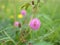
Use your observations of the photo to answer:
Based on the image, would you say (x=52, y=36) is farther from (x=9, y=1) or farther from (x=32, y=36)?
(x=9, y=1)

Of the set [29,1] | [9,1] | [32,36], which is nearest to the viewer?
[29,1]

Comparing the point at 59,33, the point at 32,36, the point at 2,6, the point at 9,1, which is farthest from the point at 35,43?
the point at 9,1

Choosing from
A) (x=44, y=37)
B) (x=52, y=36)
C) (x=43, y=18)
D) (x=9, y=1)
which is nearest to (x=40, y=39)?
(x=44, y=37)

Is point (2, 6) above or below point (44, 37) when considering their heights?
above

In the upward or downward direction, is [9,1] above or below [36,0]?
above

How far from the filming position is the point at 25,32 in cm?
192

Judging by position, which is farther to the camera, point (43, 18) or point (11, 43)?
point (43, 18)

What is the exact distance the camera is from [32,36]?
2141mm

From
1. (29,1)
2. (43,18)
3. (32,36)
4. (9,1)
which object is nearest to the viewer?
(29,1)

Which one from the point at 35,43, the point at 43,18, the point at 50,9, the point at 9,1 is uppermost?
the point at 9,1

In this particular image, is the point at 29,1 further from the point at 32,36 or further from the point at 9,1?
the point at 9,1

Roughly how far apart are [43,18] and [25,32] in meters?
0.73

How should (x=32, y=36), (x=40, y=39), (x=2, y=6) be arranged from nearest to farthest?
(x=40, y=39)
(x=32, y=36)
(x=2, y=6)

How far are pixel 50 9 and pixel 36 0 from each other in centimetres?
157
